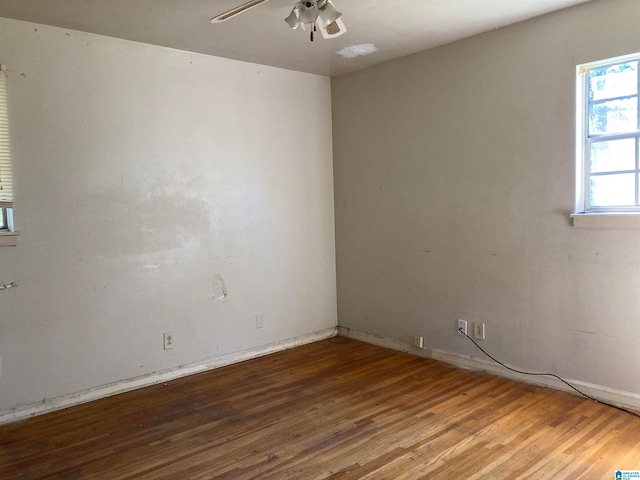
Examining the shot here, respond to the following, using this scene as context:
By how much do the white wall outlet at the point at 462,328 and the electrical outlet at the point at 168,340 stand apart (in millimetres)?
2285

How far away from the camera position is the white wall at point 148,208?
129 inches

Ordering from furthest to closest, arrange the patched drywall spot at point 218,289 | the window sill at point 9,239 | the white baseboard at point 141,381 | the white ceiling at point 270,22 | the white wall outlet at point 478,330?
the patched drywall spot at point 218,289 → the white wall outlet at point 478,330 → the white baseboard at point 141,381 → the window sill at point 9,239 → the white ceiling at point 270,22

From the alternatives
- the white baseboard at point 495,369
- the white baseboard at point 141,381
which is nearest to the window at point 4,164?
the white baseboard at point 141,381

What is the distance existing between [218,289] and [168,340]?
574 mm

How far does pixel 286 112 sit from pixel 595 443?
3.46 metres

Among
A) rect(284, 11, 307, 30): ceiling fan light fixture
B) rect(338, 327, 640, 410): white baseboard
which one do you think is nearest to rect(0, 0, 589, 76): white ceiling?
rect(284, 11, 307, 30): ceiling fan light fixture

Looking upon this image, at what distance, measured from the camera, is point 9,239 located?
3.17 meters

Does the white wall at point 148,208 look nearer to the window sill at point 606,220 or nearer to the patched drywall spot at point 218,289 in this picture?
the patched drywall spot at point 218,289

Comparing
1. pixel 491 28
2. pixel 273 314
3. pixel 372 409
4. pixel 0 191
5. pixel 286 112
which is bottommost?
pixel 372 409

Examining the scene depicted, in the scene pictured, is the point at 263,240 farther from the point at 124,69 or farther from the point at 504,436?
the point at 504,436

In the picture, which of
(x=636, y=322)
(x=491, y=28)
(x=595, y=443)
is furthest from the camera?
(x=491, y=28)

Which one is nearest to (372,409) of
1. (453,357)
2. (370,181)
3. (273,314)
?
(453,357)

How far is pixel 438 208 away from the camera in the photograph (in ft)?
13.5

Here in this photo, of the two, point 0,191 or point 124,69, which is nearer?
point 0,191
